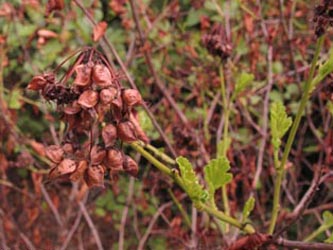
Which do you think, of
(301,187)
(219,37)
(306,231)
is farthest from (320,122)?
(219,37)

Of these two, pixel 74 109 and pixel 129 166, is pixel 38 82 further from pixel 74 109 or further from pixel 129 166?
pixel 129 166

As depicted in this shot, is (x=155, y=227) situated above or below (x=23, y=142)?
below

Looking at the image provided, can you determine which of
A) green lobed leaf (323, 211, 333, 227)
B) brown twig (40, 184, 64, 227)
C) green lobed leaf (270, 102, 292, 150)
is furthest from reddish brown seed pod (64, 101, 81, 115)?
brown twig (40, 184, 64, 227)

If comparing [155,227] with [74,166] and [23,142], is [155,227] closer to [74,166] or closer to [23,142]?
[23,142]

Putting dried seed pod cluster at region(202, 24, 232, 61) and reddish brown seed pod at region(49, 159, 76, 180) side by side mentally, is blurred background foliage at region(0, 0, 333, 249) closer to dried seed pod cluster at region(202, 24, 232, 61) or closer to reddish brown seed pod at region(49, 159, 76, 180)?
dried seed pod cluster at region(202, 24, 232, 61)

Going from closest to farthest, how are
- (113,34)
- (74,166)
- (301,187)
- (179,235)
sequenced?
(74,166) → (179,235) → (301,187) → (113,34)

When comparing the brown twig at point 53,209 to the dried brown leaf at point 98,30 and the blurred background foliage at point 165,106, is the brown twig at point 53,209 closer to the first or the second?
the blurred background foliage at point 165,106

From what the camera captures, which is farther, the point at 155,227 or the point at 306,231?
the point at 155,227
